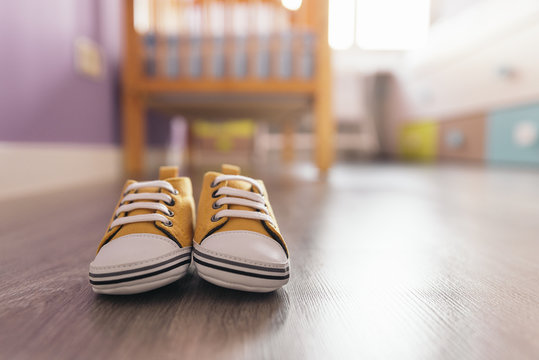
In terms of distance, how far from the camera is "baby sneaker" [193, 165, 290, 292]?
35cm

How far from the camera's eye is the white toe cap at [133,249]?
0.34 metres

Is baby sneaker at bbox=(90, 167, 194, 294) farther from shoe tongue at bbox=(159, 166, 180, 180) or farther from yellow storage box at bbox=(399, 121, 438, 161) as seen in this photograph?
yellow storage box at bbox=(399, 121, 438, 161)

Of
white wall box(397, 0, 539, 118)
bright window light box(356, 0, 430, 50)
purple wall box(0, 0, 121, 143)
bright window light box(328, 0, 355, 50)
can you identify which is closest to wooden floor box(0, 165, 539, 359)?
purple wall box(0, 0, 121, 143)

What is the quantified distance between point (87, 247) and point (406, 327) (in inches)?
17.6

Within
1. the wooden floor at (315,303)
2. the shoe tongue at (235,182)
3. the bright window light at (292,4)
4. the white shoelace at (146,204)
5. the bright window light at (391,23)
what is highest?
the bright window light at (391,23)

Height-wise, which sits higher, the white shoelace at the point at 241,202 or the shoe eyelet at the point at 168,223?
the white shoelace at the point at 241,202

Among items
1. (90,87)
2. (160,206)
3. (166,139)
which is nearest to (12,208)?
(160,206)

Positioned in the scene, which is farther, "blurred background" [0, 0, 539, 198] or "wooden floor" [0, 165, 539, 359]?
"blurred background" [0, 0, 539, 198]

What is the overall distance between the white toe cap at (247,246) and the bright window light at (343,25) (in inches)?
150

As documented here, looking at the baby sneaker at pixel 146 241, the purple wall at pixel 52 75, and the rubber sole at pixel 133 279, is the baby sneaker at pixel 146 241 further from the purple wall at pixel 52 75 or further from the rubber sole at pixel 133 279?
the purple wall at pixel 52 75

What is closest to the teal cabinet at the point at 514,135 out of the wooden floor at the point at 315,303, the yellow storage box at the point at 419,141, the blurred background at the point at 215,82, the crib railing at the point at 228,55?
the blurred background at the point at 215,82

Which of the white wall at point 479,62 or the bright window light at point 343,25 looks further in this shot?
the bright window light at point 343,25

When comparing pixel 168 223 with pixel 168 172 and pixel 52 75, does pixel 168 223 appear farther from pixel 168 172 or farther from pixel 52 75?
pixel 52 75

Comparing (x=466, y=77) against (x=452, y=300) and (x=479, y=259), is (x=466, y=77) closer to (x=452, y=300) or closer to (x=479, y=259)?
(x=479, y=259)
